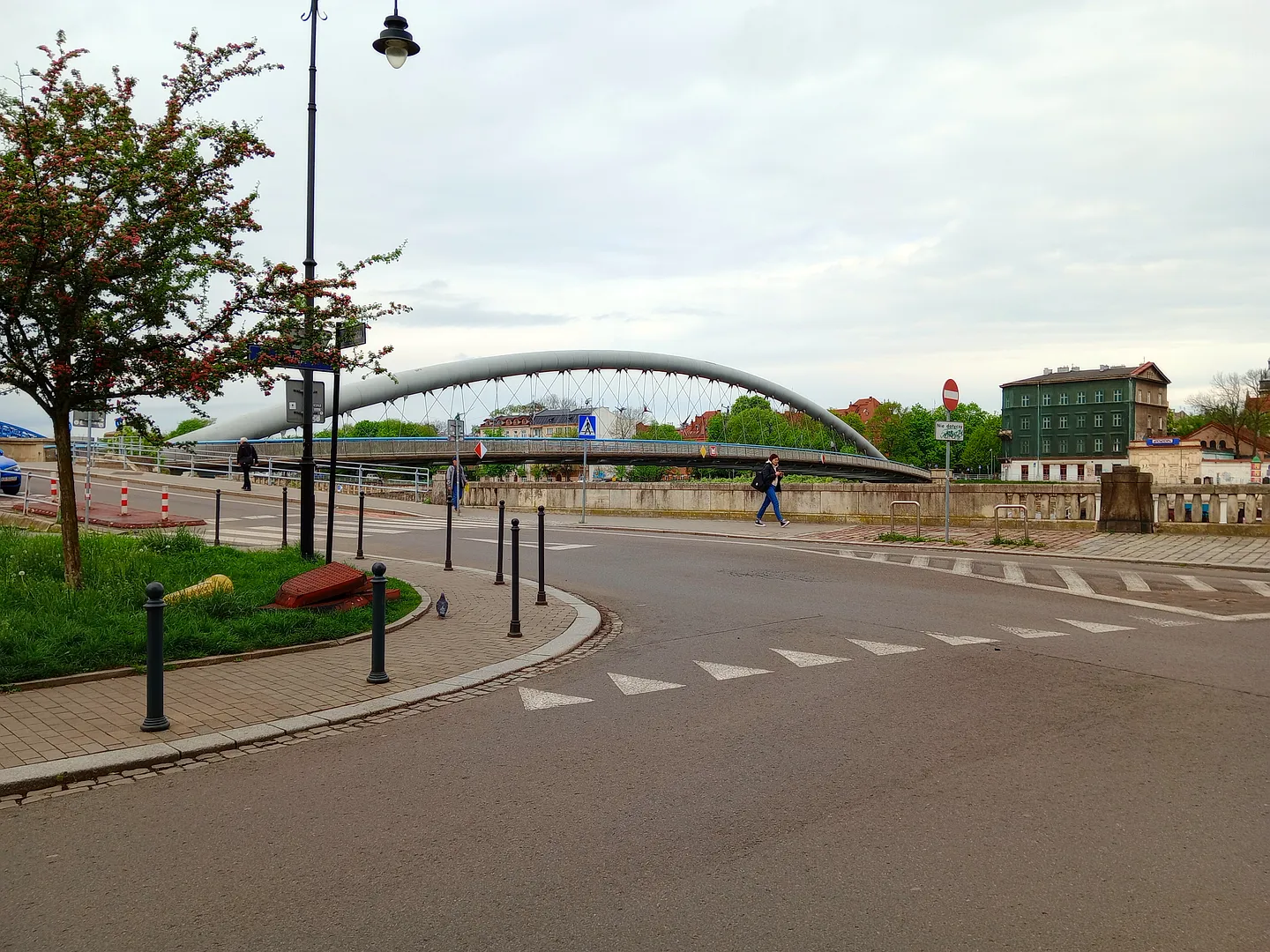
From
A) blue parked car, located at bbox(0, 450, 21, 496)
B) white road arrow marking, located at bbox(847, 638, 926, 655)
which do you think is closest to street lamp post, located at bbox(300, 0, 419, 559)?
white road arrow marking, located at bbox(847, 638, 926, 655)

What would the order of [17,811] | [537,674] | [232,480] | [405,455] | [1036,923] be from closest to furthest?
[1036,923] → [17,811] → [537,674] → [232,480] → [405,455]

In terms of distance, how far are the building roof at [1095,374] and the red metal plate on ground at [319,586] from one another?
12285 centimetres

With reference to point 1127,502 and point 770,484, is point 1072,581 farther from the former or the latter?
point 770,484

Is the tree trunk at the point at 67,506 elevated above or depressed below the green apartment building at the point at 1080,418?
below

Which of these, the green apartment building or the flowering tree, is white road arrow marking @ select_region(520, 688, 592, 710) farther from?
the green apartment building

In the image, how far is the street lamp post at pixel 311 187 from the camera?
11852 mm

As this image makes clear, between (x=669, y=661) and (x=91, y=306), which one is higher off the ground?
(x=91, y=306)

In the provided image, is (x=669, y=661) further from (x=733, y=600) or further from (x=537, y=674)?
(x=733, y=600)

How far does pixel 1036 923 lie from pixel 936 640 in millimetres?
5346

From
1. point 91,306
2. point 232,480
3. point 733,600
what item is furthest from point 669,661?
point 232,480

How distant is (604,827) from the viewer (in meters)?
4.07

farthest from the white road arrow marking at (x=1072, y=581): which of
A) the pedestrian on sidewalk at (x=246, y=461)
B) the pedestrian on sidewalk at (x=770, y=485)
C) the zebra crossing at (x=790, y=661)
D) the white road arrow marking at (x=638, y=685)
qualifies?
the pedestrian on sidewalk at (x=246, y=461)

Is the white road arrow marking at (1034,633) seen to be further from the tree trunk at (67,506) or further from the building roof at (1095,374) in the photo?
the building roof at (1095,374)

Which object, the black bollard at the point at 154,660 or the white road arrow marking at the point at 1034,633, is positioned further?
the white road arrow marking at the point at 1034,633
